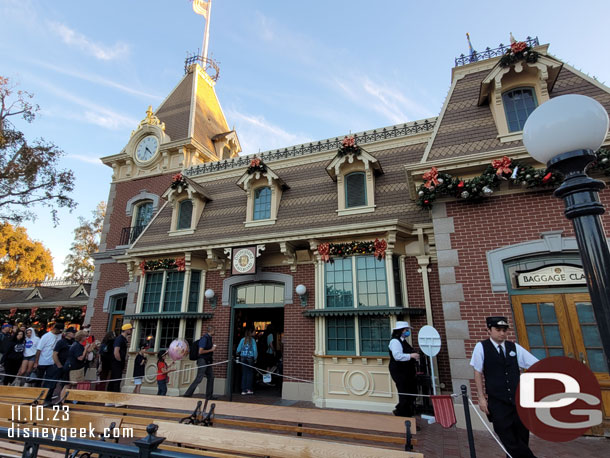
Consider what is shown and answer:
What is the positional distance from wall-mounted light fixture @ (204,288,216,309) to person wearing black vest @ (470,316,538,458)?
824 cm

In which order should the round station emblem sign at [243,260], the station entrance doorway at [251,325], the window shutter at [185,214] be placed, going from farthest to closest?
the window shutter at [185,214]
the station entrance doorway at [251,325]
the round station emblem sign at [243,260]

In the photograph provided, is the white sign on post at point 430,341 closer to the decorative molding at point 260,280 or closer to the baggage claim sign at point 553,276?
the baggage claim sign at point 553,276

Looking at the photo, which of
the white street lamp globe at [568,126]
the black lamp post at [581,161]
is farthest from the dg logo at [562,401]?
the white street lamp globe at [568,126]

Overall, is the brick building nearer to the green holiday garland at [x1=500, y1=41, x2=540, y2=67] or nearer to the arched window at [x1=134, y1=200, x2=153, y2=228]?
the green holiday garland at [x1=500, y1=41, x2=540, y2=67]

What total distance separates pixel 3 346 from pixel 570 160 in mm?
14618

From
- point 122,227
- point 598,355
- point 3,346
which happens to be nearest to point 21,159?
point 122,227

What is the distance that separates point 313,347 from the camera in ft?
30.3

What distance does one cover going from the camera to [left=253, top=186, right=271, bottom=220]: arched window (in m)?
11.4

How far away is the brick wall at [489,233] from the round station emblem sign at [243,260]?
5.58m

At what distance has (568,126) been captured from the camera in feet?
7.56

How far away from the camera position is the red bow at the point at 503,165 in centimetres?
677

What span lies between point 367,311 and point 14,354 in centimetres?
1058

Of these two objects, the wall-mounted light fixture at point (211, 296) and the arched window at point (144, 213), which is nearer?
the wall-mounted light fixture at point (211, 296)

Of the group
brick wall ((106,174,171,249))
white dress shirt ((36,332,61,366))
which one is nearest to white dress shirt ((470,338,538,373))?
white dress shirt ((36,332,61,366))
